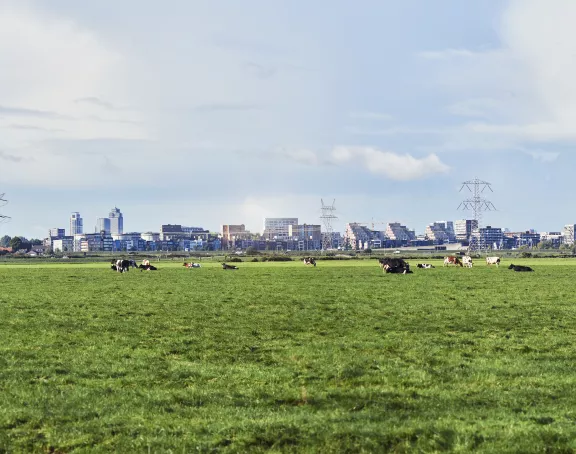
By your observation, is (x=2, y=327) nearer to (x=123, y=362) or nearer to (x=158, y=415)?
(x=123, y=362)

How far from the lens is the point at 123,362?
19.4m

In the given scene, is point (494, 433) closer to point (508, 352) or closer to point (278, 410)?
point (278, 410)

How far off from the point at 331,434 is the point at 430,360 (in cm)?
787

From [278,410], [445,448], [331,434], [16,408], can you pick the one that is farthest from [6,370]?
[445,448]

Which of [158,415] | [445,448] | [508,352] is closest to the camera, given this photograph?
[445,448]

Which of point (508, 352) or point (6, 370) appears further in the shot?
point (508, 352)

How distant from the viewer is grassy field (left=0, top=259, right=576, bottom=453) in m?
12.2

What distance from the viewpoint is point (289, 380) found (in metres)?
17.0

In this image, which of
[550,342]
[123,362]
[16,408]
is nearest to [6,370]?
[123,362]

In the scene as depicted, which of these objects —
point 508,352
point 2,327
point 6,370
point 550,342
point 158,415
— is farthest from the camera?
point 2,327

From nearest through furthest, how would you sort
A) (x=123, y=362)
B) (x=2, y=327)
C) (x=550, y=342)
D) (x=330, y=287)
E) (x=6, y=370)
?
1. (x=6, y=370)
2. (x=123, y=362)
3. (x=550, y=342)
4. (x=2, y=327)
5. (x=330, y=287)

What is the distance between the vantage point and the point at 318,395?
15.4 meters

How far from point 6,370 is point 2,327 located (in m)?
9.55

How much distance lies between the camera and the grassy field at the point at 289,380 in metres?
12.2
